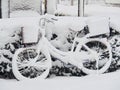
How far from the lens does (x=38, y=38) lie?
763 cm

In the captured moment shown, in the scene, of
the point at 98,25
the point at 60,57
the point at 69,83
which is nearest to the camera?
the point at 69,83

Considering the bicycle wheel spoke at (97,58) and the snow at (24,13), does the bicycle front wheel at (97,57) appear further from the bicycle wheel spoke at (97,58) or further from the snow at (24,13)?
the snow at (24,13)

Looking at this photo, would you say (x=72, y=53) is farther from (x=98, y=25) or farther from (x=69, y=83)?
(x=98, y=25)

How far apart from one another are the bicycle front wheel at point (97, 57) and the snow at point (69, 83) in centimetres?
28

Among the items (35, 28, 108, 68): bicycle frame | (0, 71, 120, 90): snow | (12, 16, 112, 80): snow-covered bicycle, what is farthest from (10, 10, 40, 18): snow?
(0, 71, 120, 90): snow

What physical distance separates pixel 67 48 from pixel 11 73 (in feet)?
4.96

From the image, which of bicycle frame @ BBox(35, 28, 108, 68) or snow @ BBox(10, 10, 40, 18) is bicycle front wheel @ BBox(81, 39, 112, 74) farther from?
snow @ BBox(10, 10, 40, 18)

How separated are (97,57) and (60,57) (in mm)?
948

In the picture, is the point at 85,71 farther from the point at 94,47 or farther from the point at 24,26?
the point at 24,26

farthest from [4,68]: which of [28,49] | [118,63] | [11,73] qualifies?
[118,63]

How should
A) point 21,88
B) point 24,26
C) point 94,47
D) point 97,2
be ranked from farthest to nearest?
1. point 97,2
2. point 94,47
3. point 24,26
4. point 21,88

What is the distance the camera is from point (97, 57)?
315 inches

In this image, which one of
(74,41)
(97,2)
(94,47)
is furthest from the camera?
(97,2)

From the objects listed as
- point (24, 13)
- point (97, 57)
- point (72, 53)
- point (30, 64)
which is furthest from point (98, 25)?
point (24, 13)
